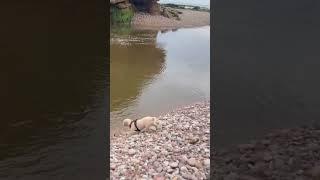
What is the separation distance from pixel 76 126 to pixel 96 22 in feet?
1.17

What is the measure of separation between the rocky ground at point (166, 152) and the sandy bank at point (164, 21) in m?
7.55

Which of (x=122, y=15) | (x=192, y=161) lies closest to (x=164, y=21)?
(x=122, y=15)

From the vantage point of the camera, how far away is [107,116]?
4.44ft
